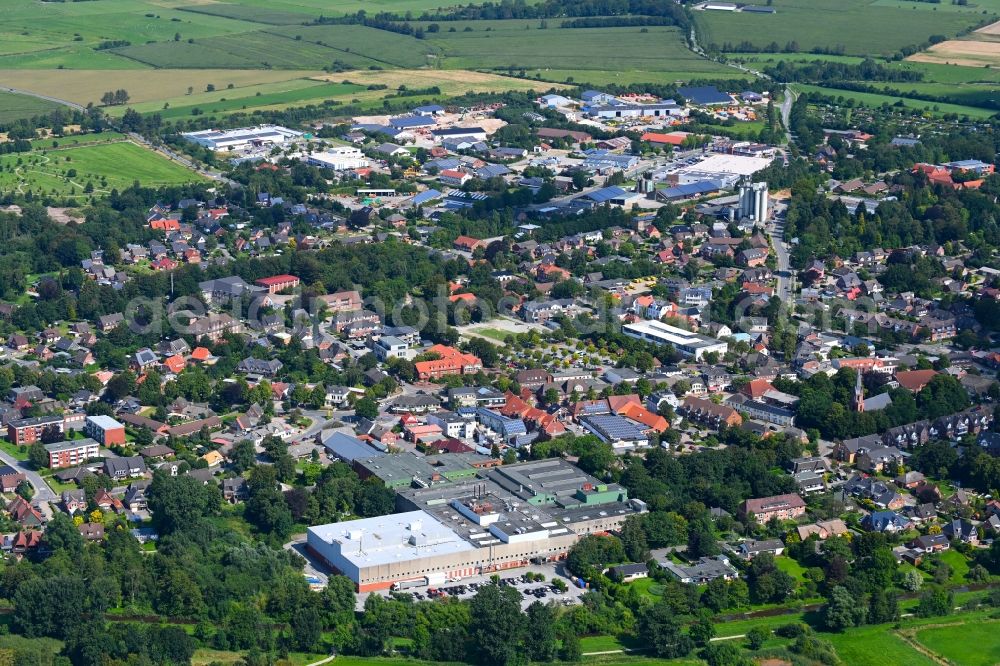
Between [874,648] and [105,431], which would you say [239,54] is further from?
[874,648]

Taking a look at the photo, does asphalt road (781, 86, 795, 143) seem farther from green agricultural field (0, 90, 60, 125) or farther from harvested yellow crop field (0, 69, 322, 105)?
green agricultural field (0, 90, 60, 125)

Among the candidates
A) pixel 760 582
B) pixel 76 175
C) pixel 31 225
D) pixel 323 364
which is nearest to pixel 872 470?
pixel 760 582

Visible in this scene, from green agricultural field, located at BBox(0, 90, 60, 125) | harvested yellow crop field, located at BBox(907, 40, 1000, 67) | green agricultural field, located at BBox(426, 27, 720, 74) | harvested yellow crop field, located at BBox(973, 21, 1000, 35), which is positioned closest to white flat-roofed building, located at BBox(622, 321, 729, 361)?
green agricultural field, located at BBox(0, 90, 60, 125)

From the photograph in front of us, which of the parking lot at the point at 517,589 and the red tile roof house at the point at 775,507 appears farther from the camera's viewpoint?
the red tile roof house at the point at 775,507

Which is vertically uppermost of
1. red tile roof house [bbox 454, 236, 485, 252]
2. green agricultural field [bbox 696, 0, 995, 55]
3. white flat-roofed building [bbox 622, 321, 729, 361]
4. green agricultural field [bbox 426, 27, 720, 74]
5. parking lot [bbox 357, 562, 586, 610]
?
green agricultural field [bbox 696, 0, 995, 55]

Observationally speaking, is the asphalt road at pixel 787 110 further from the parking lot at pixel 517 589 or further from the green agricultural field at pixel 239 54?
the parking lot at pixel 517 589

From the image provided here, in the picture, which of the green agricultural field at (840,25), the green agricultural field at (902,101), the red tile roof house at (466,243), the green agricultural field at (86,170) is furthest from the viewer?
the green agricultural field at (840,25)

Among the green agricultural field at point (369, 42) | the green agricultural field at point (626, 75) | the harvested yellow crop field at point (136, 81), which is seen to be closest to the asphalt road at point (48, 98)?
the harvested yellow crop field at point (136, 81)
